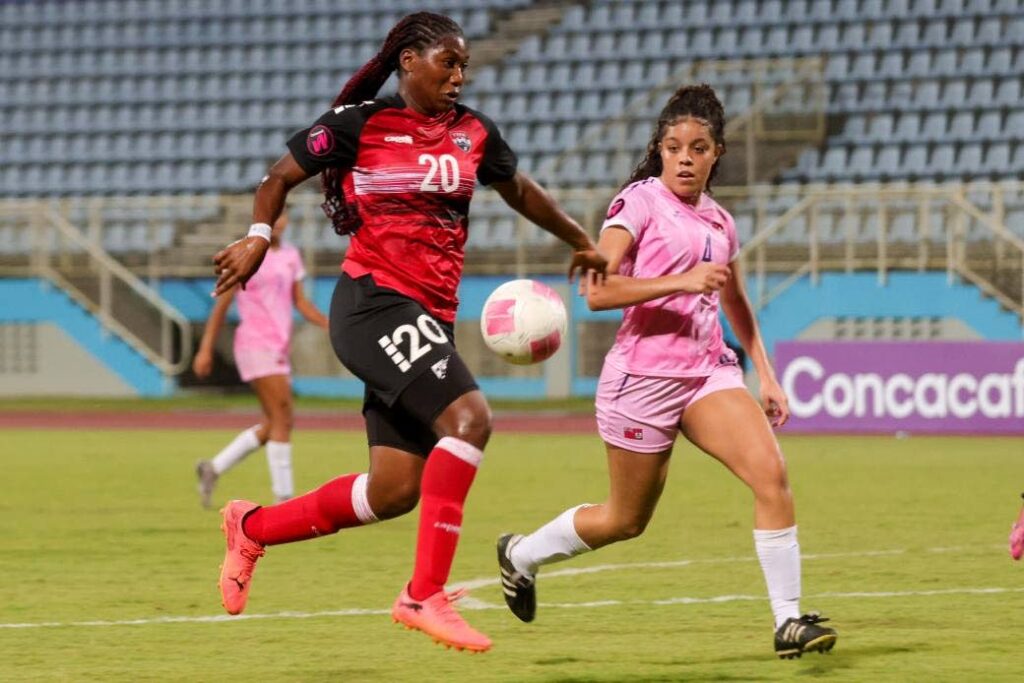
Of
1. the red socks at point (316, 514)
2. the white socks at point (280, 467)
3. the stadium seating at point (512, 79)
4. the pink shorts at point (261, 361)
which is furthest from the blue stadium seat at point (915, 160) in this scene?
Result: the red socks at point (316, 514)

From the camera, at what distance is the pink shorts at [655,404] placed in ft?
22.2

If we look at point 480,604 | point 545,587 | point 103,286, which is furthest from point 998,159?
point 480,604

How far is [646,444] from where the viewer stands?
22.3 ft

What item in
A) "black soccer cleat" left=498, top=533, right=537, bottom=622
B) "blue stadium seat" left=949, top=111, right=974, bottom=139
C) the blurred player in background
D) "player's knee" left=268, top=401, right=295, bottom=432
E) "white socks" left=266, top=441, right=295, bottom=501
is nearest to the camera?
the blurred player in background

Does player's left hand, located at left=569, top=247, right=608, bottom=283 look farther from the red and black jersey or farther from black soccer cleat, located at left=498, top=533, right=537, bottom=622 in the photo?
black soccer cleat, located at left=498, top=533, right=537, bottom=622

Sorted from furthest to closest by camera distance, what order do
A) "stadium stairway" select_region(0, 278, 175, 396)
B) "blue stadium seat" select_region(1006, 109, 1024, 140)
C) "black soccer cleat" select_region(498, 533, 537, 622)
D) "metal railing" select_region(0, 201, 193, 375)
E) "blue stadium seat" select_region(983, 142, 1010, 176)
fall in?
"stadium stairway" select_region(0, 278, 175, 396)
"metal railing" select_region(0, 201, 193, 375)
"blue stadium seat" select_region(1006, 109, 1024, 140)
"blue stadium seat" select_region(983, 142, 1010, 176)
"black soccer cleat" select_region(498, 533, 537, 622)

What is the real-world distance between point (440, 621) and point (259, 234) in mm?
1479

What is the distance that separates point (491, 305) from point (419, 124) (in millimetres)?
819

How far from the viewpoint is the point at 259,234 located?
639cm

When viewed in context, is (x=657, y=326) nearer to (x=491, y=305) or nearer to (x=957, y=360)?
(x=491, y=305)

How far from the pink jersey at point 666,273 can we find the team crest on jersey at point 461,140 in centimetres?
57

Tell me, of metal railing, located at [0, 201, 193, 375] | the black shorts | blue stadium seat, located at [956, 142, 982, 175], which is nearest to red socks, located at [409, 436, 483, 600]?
the black shorts

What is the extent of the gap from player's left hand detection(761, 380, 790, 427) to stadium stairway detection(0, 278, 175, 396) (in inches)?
817

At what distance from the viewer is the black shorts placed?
6434mm
